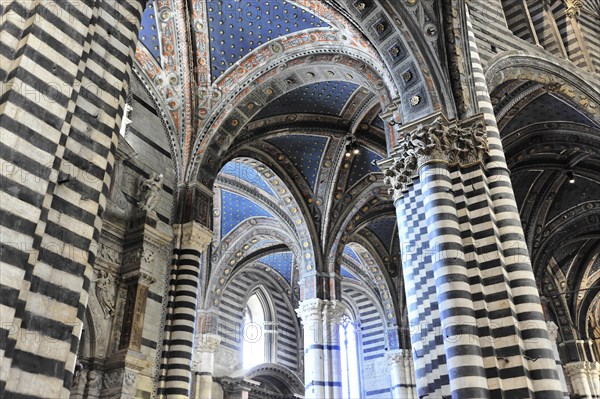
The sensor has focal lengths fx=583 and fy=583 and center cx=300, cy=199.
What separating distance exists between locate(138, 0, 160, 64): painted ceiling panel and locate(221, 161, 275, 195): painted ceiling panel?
4.73 meters

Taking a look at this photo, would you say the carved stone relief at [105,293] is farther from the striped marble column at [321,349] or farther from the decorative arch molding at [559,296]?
the decorative arch molding at [559,296]

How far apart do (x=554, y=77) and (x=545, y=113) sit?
7.08ft

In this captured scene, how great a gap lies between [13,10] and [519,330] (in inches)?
269

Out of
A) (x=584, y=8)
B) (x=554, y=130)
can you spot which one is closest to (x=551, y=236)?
(x=554, y=130)

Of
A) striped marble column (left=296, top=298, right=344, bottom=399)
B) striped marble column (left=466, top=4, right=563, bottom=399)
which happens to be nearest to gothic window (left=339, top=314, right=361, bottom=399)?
striped marble column (left=296, top=298, right=344, bottom=399)

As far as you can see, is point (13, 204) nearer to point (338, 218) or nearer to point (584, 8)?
point (338, 218)

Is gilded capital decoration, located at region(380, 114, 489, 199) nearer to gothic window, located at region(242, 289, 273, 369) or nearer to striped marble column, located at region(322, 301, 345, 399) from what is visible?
striped marble column, located at region(322, 301, 345, 399)

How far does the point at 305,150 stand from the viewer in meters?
16.6

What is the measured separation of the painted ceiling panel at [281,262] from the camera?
22.4 metres

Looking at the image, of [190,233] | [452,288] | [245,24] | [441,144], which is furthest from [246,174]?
[452,288]

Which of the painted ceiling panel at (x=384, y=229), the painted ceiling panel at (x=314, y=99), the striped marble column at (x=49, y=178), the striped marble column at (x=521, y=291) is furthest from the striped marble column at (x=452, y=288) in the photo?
the painted ceiling panel at (x=384, y=229)

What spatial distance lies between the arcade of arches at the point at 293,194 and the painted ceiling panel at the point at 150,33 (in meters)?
0.06

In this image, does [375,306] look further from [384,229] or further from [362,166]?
[362,166]

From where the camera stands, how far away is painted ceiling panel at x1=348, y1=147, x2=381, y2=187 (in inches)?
666
